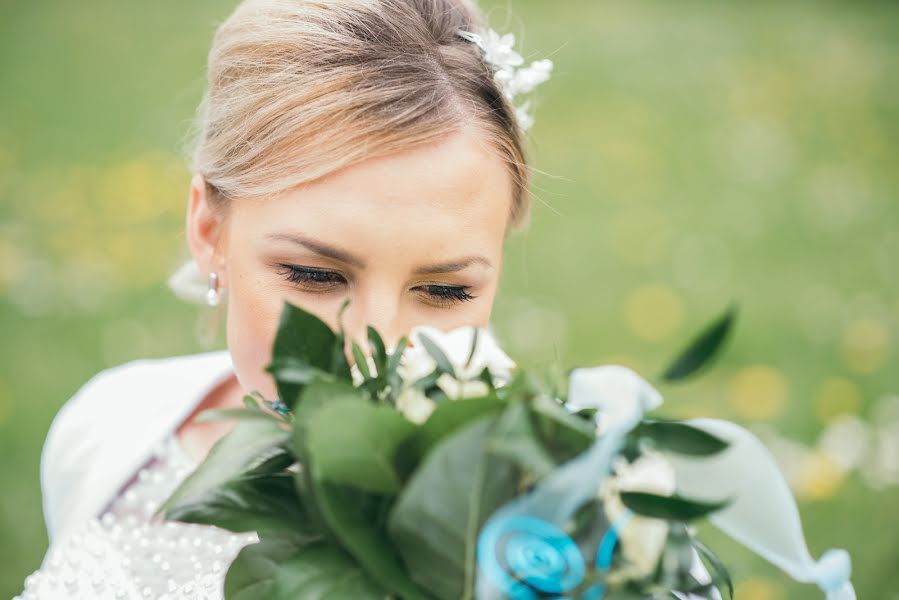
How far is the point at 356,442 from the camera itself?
1017 mm

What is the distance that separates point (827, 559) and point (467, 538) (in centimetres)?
45

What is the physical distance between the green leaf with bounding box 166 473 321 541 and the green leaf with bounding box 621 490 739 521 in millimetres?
381

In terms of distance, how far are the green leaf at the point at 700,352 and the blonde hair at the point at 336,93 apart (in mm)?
854

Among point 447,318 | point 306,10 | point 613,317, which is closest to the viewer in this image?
point 447,318

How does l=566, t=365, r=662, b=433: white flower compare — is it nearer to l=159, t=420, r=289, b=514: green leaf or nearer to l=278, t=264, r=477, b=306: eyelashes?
l=159, t=420, r=289, b=514: green leaf

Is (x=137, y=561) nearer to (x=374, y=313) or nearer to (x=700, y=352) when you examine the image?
(x=374, y=313)

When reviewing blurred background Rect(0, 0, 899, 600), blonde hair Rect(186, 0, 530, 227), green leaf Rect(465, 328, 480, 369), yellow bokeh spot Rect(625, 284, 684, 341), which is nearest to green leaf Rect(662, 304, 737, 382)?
green leaf Rect(465, 328, 480, 369)

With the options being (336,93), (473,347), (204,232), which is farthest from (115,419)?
(473,347)

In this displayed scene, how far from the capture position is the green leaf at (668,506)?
1.00m

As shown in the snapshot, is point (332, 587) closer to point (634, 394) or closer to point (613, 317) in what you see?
point (634, 394)

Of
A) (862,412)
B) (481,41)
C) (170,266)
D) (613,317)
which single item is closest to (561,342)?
(613,317)

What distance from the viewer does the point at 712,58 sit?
790 centimetres

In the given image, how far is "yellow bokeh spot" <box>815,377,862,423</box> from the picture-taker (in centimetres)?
394

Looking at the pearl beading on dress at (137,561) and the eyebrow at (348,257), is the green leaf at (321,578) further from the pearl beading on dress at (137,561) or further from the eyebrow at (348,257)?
the pearl beading on dress at (137,561)
